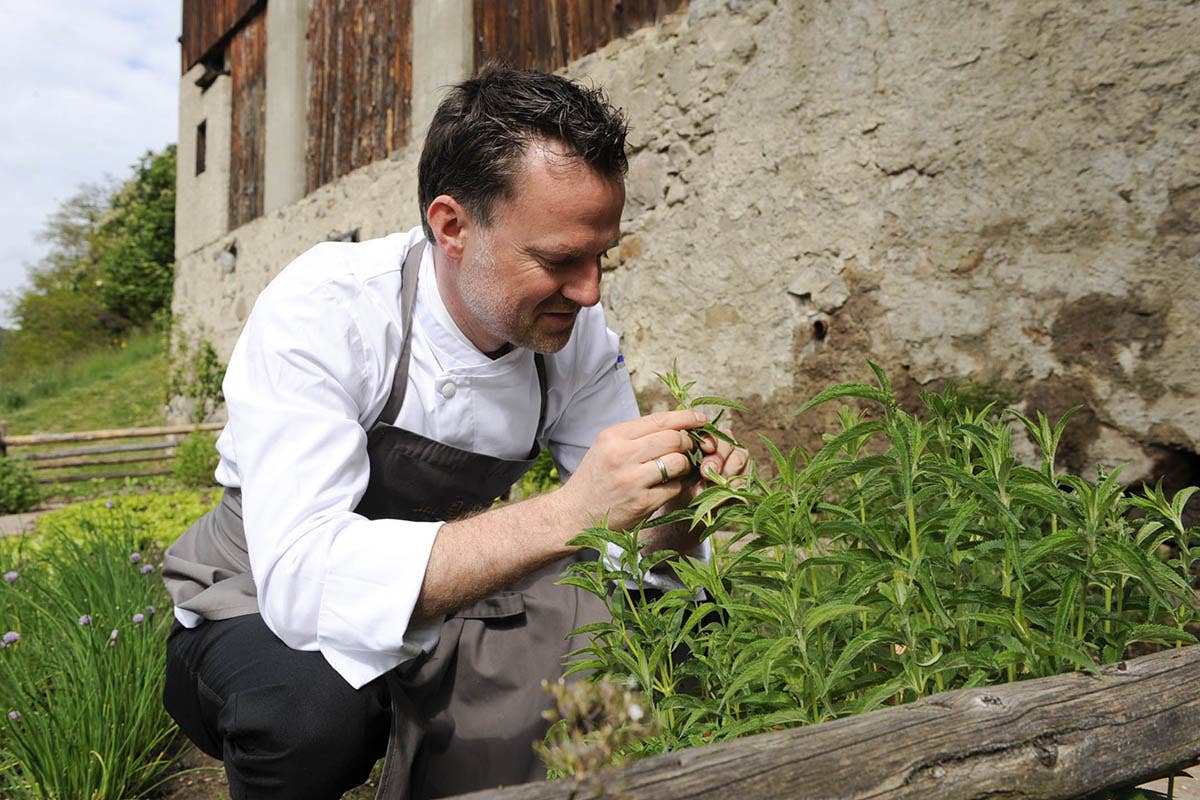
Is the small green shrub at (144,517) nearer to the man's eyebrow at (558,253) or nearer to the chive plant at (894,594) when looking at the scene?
the man's eyebrow at (558,253)

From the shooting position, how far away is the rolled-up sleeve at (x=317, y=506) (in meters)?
1.67

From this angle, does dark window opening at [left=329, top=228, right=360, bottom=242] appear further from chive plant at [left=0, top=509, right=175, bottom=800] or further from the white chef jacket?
the white chef jacket

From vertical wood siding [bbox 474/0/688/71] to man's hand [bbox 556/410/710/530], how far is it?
378 centimetres

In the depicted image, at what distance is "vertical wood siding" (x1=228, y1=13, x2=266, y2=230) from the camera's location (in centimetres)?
995

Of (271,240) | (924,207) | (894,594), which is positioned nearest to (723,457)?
(894,594)

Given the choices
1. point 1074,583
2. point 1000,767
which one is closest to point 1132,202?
point 1074,583

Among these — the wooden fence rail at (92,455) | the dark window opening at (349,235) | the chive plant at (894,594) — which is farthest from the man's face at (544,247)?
the wooden fence rail at (92,455)

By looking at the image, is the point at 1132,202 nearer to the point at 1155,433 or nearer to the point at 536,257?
the point at 1155,433

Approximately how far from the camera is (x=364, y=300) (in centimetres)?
205

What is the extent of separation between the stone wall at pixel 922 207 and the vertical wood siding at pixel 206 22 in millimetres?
6534

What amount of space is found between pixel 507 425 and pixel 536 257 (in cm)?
47

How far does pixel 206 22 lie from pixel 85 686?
10787 millimetres

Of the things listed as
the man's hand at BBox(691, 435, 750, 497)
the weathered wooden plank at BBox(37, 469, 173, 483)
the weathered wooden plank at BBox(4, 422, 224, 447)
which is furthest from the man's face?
the weathered wooden plank at BBox(37, 469, 173, 483)

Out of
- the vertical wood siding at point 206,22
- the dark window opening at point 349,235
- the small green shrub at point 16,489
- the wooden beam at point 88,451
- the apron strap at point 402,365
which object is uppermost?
the vertical wood siding at point 206,22
